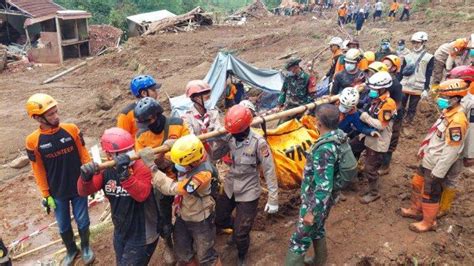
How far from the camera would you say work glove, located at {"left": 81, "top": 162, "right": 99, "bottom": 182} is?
3.15 meters

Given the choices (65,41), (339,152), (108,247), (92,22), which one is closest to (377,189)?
(339,152)

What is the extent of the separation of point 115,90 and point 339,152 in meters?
11.5

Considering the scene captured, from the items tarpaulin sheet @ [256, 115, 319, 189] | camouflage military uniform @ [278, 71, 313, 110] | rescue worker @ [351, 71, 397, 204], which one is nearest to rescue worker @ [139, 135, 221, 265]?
tarpaulin sheet @ [256, 115, 319, 189]

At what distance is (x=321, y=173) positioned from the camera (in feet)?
11.6

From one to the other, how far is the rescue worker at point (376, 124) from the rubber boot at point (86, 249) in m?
3.77

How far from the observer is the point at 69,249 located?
4.77m

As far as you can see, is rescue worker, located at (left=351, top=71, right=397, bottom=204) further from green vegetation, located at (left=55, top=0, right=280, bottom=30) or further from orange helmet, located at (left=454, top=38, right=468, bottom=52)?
green vegetation, located at (left=55, top=0, right=280, bottom=30)

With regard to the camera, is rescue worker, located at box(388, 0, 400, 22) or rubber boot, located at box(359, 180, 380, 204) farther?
rescue worker, located at box(388, 0, 400, 22)

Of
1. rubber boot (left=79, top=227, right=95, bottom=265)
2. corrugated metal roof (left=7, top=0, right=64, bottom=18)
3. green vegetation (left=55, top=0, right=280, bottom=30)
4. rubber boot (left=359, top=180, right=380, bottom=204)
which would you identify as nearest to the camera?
rubber boot (left=79, top=227, right=95, bottom=265)

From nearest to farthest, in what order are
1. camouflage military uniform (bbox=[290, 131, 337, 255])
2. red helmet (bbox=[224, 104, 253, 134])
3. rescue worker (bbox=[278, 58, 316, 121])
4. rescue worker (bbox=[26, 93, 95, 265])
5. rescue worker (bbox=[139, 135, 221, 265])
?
1. rescue worker (bbox=[139, 135, 221, 265])
2. camouflage military uniform (bbox=[290, 131, 337, 255])
3. red helmet (bbox=[224, 104, 253, 134])
4. rescue worker (bbox=[26, 93, 95, 265])
5. rescue worker (bbox=[278, 58, 316, 121])

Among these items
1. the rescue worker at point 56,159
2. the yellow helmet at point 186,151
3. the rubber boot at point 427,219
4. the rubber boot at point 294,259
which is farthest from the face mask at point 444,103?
the rescue worker at point 56,159

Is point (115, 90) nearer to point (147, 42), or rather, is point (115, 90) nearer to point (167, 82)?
point (167, 82)

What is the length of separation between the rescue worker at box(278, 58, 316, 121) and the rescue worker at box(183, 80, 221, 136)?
7.66 ft

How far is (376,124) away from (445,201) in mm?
1399
